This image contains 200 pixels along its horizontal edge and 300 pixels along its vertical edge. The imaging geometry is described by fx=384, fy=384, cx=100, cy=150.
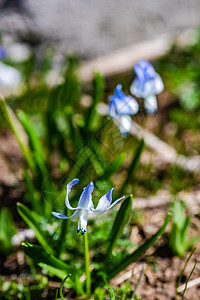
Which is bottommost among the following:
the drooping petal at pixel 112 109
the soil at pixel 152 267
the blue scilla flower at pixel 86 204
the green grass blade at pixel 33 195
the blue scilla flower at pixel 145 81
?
the soil at pixel 152 267

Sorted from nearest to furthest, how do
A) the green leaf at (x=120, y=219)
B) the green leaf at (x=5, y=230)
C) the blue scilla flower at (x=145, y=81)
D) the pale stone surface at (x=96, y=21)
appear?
1. the green leaf at (x=120, y=219)
2. the blue scilla flower at (x=145, y=81)
3. the green leaf at (x=5, y=230)
4. the pale stone surface at (x=96, y=21)

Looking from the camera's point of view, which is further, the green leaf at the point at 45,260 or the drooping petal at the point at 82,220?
the green leaf at the point at 45,260

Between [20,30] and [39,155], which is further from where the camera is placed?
[20,30]

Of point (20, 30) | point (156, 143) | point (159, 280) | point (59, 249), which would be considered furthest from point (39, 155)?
point (20, 30)

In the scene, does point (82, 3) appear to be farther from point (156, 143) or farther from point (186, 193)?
point (186, 193)

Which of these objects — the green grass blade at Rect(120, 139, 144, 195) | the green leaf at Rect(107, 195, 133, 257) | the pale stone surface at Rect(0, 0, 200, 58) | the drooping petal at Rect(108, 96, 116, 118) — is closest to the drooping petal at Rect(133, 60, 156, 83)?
the drooping petal at Rect(108, 96, 116, 118)

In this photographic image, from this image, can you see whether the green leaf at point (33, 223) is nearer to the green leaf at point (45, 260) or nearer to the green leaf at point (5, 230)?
the green leaf at point (45, 260)

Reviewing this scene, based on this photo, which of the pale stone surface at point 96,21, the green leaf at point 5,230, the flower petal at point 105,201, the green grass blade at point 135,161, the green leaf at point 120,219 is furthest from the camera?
the pale stone surface at point 96,21

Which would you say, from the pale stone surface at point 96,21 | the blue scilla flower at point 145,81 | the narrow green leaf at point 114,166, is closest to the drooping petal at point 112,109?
the blue scilla flower at point 145,81
